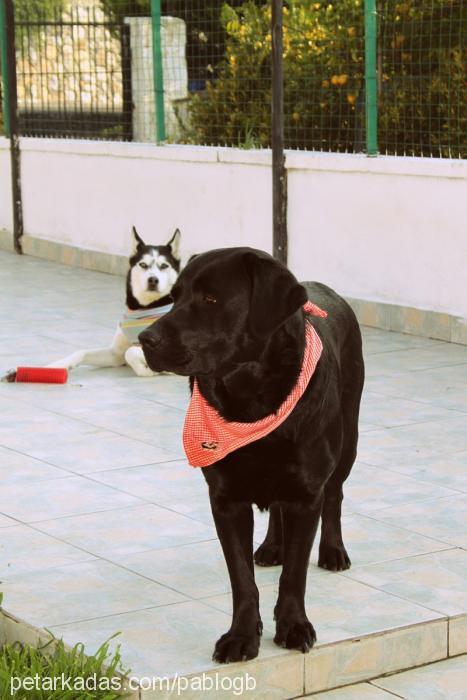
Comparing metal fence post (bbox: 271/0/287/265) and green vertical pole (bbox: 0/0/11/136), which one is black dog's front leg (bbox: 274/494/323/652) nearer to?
metal fence post (bbox: 271/0/287/265)

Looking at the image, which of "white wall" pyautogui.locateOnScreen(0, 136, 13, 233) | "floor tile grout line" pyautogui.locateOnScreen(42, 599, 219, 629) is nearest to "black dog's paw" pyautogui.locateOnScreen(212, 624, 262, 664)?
"floor tile grout line" pyautogui.locateOnScreen(42, 599, 219, 629)

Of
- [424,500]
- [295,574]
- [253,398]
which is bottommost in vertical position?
[424,500]

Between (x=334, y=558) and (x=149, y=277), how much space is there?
13.4ft

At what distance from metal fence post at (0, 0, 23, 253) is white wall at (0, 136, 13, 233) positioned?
0.14 metres

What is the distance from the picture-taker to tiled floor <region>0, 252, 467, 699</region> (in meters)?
4.09

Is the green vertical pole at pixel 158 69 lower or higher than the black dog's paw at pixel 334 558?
higher

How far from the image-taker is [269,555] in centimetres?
473

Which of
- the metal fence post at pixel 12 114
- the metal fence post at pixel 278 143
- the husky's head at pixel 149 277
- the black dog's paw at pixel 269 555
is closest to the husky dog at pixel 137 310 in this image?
the husky's head at pixel 149 277

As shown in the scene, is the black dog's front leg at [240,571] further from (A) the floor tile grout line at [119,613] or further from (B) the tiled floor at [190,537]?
(A) the floor tile grout line at [119,613]

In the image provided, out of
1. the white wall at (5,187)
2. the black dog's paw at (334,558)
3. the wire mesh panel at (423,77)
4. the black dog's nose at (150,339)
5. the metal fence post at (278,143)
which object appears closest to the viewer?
the black dog's nose at (150,339)

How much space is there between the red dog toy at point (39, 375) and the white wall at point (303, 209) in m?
2.63

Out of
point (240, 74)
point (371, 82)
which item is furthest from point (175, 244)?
point (240, 74)

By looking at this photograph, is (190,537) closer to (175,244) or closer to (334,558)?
(334,558)

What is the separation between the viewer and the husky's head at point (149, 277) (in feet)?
27.9
